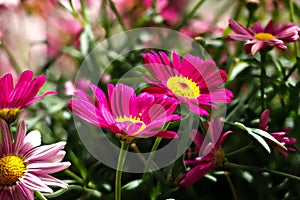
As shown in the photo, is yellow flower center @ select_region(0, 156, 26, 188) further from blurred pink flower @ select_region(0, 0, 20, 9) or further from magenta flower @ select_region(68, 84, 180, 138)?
blurred pink flower @ select_region(0, 0, 20, 9)

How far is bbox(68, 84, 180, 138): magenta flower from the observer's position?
282 mm

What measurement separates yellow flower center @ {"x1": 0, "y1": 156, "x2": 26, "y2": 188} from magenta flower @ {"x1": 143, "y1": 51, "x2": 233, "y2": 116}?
0.09 meters

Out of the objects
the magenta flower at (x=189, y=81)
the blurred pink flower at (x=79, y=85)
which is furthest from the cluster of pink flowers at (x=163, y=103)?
the blurred pink flower at (x=79, y=85)

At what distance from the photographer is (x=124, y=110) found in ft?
1.05

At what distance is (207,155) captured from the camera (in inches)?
13.4

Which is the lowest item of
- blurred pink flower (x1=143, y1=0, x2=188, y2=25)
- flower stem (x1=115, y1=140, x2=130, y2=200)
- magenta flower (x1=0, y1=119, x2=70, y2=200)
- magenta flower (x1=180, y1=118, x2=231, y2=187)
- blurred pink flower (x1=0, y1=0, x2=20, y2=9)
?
magenta flower (x1=180, y1=118, x2=231, y2=187)

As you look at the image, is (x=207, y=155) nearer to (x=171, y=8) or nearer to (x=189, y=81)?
(x=189, y=81)

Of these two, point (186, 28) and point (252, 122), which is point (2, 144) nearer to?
point (252, 122)

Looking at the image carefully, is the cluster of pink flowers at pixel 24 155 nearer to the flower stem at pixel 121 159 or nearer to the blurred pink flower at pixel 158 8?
the flower stem at pixel 121 159

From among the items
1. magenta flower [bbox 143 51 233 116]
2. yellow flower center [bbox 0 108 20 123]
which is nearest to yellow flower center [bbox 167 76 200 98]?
magenta flower [bbox 143 51 233 116]

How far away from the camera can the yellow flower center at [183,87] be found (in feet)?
1.05

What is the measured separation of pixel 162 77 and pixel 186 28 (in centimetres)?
35

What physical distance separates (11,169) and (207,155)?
0.13 m

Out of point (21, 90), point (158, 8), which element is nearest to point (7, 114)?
point (21, 90)
